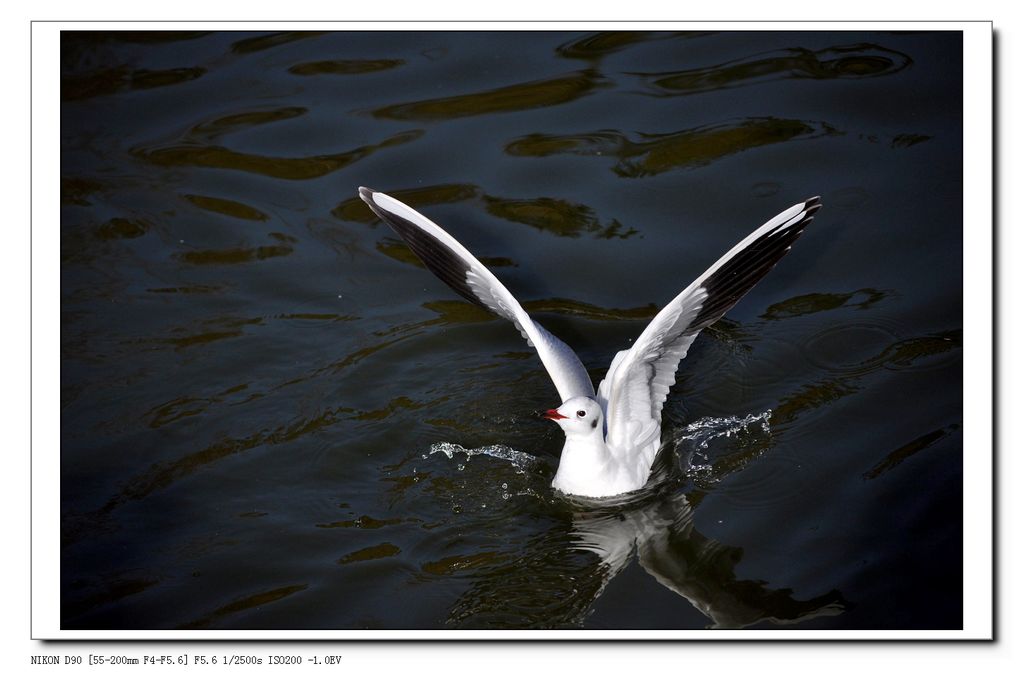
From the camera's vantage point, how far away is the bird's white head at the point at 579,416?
16.5 feet

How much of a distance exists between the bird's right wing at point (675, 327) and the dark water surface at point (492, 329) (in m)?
0.29

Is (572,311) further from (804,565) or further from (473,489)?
(804,565)

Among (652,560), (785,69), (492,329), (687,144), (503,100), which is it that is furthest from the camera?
(503,100)

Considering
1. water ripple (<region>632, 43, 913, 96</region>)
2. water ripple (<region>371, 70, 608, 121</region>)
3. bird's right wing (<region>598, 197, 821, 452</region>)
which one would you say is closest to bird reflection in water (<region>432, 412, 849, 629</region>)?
bird's right wing (<region>598, 197, 821, 452</region>)

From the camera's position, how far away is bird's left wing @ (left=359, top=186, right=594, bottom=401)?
5.19 metres

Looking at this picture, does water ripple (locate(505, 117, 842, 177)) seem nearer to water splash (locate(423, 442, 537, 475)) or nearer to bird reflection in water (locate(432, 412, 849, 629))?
bird reflection in water (locate(432, 412, 849, 629))

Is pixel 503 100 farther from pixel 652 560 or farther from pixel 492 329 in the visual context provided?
pixel 652 560

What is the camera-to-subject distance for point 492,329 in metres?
6.39

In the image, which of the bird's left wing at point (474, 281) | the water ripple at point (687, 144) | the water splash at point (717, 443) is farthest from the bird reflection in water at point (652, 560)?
the water ripple at point (687, 144)

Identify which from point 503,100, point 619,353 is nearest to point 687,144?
point 503,100

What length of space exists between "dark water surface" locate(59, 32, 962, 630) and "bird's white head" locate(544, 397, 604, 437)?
38cm

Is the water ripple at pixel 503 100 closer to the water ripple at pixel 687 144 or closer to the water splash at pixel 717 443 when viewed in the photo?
the water ripple at pixel 687 144

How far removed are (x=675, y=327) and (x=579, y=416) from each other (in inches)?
22.9

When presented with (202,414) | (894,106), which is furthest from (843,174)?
(202,414)
